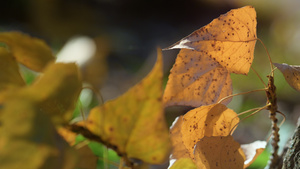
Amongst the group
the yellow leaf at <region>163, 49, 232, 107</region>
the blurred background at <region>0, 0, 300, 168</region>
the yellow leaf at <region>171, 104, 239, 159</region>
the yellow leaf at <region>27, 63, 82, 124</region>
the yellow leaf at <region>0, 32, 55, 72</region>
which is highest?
the yellow leaf at <region>0, 32, 55, 72</region>

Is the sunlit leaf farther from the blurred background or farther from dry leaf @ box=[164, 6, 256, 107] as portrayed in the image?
the blurred background

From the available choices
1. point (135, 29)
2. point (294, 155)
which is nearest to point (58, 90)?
point (294, 155)

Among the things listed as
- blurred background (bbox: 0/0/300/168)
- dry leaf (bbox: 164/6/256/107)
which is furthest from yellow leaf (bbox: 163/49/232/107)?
blurred background (bbox: 0/0/300/168)

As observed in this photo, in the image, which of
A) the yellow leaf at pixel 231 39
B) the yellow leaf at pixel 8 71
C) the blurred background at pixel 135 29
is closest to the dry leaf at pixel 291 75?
the yellow leaf at pixel 231 39

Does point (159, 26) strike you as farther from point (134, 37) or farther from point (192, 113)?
point (192, 113)

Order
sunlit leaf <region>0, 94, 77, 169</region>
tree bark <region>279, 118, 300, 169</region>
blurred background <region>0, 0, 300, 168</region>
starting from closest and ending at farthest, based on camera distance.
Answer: sunlit leaf <region>0, 94, 77, 169</region> → tree bark <region>279, 118, 300, 169</region> → blurred background <region>0, 0, 300, 168</region>

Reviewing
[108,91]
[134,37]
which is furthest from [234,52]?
[134,37]
